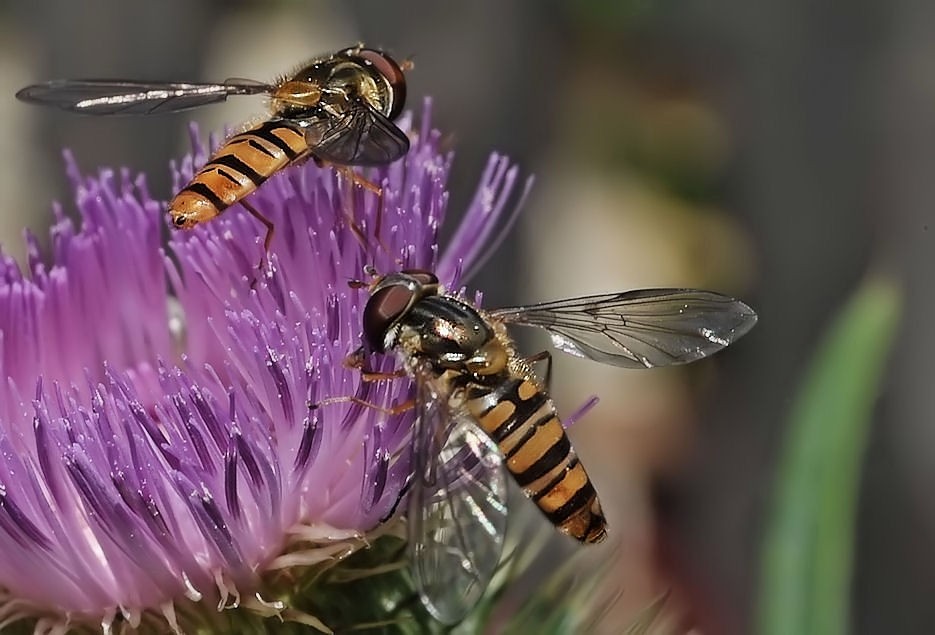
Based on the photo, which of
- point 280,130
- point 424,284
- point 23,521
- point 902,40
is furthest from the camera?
point 902,40

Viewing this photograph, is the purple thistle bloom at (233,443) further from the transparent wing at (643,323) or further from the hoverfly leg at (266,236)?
the transparent wing at (643,323)

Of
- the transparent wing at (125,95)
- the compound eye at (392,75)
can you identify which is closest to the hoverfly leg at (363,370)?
the compound eye at (392,75)

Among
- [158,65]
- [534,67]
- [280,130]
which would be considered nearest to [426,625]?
[280,130]

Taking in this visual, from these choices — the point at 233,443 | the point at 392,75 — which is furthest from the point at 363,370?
the point at 392,75

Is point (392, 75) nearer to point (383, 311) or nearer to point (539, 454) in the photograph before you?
point (383, 311)

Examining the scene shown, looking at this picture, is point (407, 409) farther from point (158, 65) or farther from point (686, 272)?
point (158, 65)
